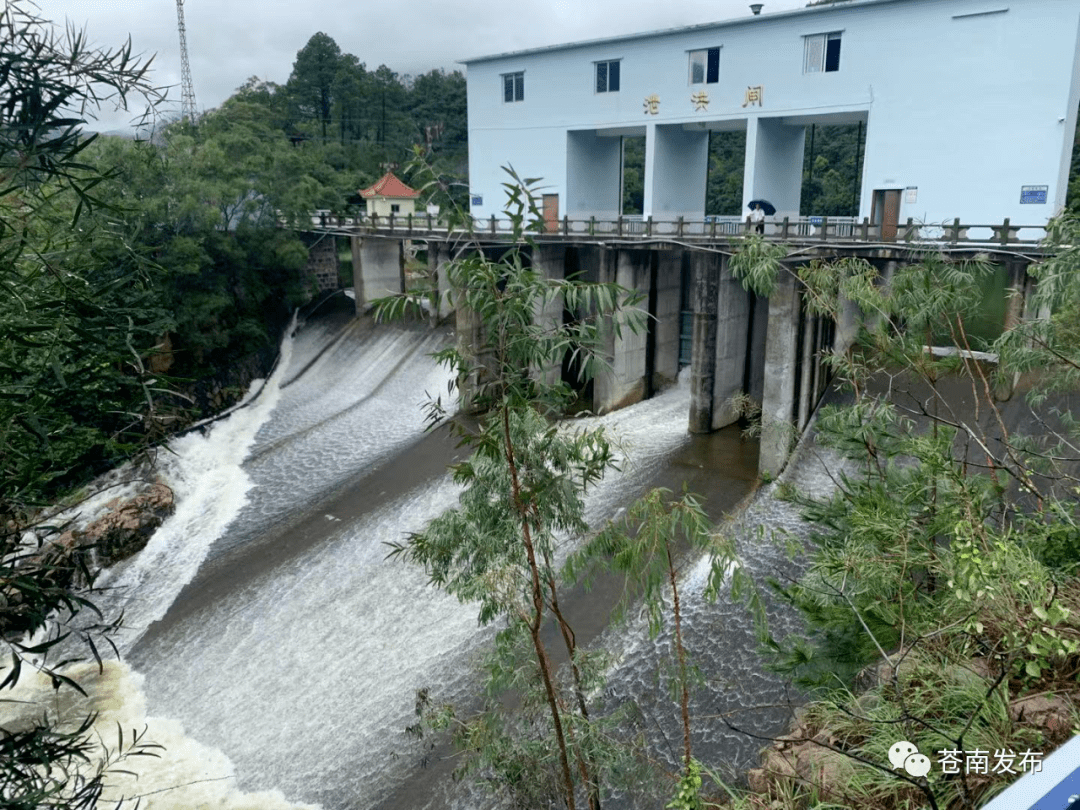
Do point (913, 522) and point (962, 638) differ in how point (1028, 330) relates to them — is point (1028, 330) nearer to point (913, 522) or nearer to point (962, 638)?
point (913, 522)

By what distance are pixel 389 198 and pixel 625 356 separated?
72.2ft

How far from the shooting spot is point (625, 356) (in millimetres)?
20734

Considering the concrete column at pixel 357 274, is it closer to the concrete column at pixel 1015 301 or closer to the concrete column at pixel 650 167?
the concrete column at pixel 650 167

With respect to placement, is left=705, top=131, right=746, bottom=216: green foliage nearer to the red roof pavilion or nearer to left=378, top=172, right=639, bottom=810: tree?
the red roof pavilion

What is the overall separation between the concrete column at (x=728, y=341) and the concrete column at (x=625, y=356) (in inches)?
88.0

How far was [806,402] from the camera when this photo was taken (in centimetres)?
1714

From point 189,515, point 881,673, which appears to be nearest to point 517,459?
point 881,673

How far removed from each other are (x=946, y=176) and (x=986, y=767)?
17730 mm

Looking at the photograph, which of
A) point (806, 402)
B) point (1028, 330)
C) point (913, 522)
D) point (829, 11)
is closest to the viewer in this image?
point (913, 522)

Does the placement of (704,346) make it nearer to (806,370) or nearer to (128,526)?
(806,370)

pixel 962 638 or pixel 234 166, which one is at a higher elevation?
pixel 234 166

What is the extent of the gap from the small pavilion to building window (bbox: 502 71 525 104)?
39.3 ft

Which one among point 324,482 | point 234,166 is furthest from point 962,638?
point 234,166

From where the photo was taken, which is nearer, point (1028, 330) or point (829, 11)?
point (1028, 330)
